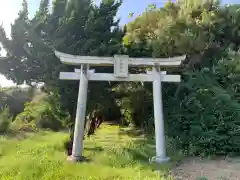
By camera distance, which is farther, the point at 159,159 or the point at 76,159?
the point at 159,159

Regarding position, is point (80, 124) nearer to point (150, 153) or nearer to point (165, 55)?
point (150, 153)

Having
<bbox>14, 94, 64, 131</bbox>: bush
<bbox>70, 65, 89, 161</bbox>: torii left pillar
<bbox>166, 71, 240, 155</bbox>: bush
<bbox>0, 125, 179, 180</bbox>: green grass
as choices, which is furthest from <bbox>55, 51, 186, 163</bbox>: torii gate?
<bbox>14, 94, 64, 131</bbox>: bush

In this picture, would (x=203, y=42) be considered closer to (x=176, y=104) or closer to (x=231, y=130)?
(x=176, y=104)

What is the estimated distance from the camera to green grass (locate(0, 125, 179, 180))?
15.3ft

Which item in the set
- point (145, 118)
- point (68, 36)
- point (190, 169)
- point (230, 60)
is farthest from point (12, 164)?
point (230, 60)

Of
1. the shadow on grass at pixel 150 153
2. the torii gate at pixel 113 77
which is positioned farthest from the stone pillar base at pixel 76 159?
the shadow on grass at pixel 150 153

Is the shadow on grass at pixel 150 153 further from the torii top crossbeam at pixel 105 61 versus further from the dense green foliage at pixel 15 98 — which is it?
the dense green foliage at pixel 15 98

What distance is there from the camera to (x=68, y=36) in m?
8.45

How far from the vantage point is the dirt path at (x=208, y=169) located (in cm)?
503

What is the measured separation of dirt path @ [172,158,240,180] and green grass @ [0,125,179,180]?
1.16 feet

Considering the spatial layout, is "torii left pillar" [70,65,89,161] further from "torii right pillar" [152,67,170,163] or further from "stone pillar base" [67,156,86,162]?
"torii right pillar" [152,67,170,163]

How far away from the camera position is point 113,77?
6520 mm

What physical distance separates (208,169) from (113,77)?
3.05 m

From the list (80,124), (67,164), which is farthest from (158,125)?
(67,164)
